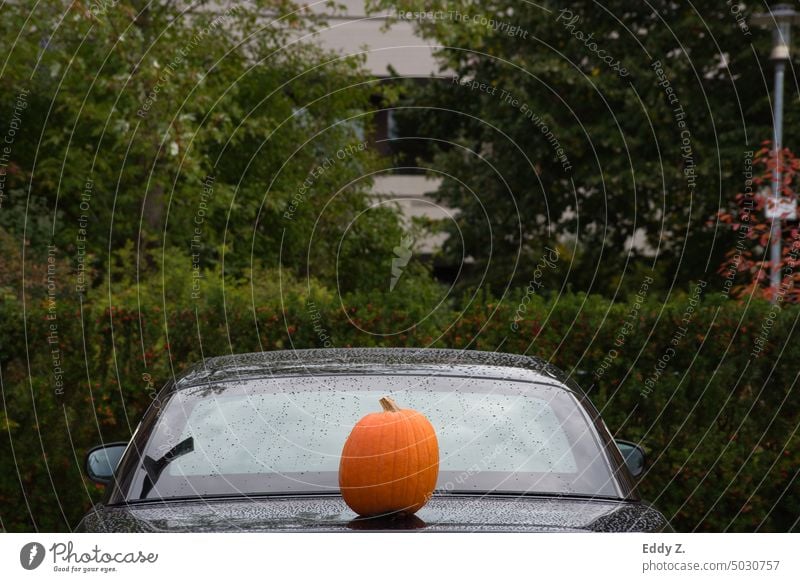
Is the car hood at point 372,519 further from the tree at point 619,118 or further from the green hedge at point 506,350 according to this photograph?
the tree at point 619,118

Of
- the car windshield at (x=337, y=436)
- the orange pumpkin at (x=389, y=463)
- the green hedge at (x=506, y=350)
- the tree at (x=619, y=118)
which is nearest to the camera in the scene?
the orange pumpkin at (x=389, y=463)

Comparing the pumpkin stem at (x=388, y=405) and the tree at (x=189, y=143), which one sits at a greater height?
the tree at (x=189, y=143)

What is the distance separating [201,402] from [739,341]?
4799 mm

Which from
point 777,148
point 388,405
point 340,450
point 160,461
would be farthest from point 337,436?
point 777,148

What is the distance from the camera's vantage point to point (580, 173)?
73.4 ft

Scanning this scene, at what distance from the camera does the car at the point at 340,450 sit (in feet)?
11.8

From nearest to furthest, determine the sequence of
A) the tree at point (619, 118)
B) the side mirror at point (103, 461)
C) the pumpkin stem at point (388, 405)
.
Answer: the pumpkin stem at point (388, 405), the side mirror at point (103, 461), the tree at point (619, 118)

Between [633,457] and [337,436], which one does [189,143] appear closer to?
[633,457]

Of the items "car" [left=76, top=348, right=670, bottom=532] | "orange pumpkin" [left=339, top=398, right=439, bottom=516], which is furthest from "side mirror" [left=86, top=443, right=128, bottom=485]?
"orange pumpkin" [left=339, top=398, right=439, bottom=516]

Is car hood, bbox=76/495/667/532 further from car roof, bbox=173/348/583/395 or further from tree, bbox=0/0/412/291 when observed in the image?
tree, bbox=0/0/412/291

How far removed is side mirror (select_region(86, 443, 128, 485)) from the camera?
15.5 ft

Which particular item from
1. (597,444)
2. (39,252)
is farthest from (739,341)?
(39,252)
